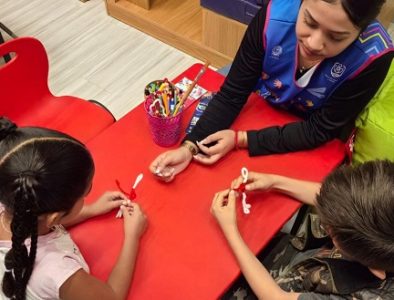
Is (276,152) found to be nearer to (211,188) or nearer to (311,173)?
(311,173)

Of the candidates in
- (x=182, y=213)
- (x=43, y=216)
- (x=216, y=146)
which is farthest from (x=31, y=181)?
(x=216, y=146)

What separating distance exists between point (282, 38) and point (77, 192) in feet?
2.13

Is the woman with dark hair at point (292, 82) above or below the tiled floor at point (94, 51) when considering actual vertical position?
above

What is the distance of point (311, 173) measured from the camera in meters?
1.08

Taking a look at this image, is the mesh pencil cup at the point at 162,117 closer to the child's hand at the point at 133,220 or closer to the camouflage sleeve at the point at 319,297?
the child's hand at the point at 133,220

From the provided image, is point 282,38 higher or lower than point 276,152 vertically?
higher

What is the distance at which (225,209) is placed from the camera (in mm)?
948

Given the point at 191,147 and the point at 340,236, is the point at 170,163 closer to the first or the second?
the point at 191,147

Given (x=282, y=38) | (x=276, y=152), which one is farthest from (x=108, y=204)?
(x=282, y=38)

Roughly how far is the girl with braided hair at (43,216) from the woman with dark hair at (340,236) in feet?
0.89

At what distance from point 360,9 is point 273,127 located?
0.41m

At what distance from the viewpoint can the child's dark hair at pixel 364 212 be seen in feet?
2.35

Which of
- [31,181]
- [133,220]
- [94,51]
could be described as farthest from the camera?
[94,51]

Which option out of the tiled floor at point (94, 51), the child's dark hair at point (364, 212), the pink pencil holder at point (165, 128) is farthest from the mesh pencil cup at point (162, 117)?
the tiled floor at point (94, 51)
